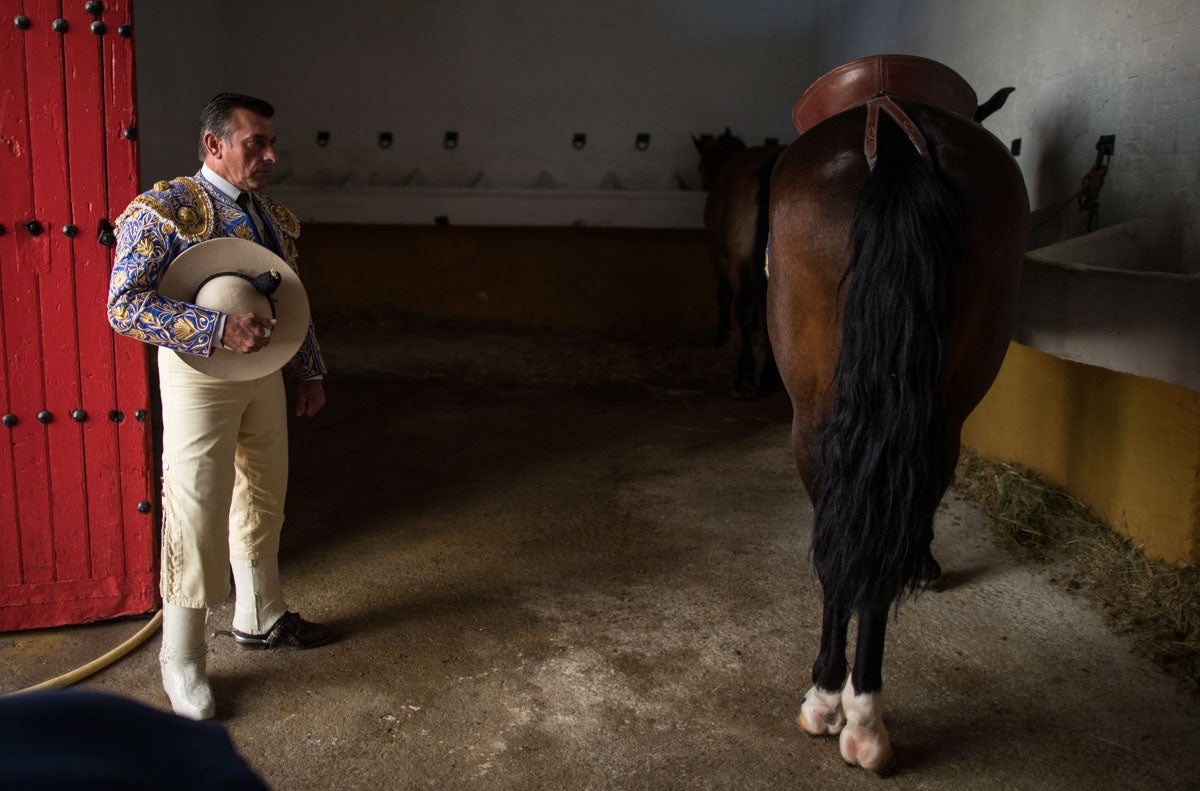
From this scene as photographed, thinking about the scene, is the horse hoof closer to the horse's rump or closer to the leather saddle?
the horse's rump

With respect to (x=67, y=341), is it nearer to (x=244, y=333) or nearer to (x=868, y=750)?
(x=244, y=333)

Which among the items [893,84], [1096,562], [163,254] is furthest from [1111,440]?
[163,254]

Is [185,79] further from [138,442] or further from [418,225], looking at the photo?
[138,442]

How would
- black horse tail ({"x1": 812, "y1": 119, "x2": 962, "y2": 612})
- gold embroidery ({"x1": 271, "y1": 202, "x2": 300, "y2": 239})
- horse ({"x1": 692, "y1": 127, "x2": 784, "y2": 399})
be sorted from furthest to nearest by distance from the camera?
1. horse ({"x1": 692, "y1": 127, "x2": 784, "y2": 399})
2. gold embroidery ({"x1": 271, "y1": 202, "x2": 300, "y2": 239})
3. black horse tail ({"x1": 812, "y1": 119, "x2": 962, "y2": 612})

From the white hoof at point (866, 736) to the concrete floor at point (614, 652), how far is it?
4cm

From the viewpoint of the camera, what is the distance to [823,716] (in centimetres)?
217

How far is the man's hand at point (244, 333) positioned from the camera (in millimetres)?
1996

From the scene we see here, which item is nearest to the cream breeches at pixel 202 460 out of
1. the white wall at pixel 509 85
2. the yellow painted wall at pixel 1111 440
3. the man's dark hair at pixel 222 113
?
the man's dark hair at pixel 222 113

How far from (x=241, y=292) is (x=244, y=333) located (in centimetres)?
11

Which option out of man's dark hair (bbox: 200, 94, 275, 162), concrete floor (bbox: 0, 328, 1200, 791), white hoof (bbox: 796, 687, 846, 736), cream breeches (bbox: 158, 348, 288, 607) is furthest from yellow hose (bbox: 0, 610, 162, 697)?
white hoof (bbox: 796, 687, 846, 736)

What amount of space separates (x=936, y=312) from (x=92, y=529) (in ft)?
7.54

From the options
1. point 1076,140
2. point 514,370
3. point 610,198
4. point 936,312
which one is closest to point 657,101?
point 610,198

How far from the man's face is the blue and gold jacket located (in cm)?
6

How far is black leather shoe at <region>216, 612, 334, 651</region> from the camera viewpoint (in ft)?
8.32
